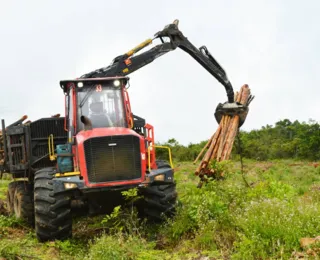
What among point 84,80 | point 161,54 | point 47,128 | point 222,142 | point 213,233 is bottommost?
point 213,233

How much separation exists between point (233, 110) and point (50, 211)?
20.3ft

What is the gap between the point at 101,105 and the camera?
10.2m

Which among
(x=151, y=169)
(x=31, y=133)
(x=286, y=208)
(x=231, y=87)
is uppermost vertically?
(x=231, y=87)

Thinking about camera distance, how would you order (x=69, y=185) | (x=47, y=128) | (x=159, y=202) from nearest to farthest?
(x=69, y=185) → (x=159, y=202) → (x=47, y=128)

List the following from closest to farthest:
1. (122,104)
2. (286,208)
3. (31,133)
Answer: (286,208) < (122,104) < (31,133)

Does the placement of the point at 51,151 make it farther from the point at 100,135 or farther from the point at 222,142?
the point at 222,142

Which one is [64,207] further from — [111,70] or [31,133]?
[111,70]

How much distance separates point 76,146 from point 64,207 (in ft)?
3.96

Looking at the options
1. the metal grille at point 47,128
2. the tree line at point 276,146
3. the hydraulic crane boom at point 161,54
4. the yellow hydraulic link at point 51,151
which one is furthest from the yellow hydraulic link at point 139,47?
the tree line at point 276,146

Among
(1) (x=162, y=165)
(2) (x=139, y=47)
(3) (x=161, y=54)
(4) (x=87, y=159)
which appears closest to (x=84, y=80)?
(4) (x=87, y=159)

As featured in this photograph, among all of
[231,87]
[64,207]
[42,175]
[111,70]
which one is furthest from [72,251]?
[231,87]

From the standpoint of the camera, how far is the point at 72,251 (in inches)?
349

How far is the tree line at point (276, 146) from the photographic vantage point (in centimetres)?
3588

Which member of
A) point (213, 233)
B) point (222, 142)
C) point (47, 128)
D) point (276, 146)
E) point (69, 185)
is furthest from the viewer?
point (276, 146)
